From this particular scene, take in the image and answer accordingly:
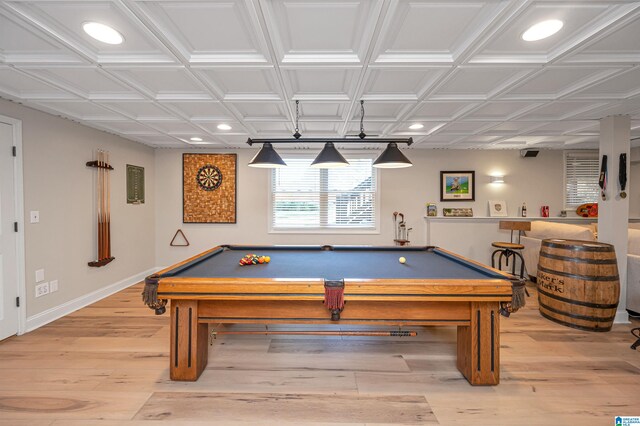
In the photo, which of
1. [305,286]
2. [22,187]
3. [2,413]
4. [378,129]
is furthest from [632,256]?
[22,187]

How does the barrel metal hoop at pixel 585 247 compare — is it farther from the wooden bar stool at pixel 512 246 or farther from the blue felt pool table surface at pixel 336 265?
the wooden bar stool at pixel 512 246

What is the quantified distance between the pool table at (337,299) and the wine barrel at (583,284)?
147 cm

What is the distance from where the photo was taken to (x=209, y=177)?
5.41m

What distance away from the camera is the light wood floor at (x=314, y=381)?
1.88 m

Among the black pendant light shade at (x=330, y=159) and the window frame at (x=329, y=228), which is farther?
the window frame at (x=329, y=228)

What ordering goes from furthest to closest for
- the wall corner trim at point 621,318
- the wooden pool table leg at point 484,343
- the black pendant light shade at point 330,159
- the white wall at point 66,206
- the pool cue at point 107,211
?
the pool cue at point 107,211 → the wall corner trim at point 621,318 → the white wall at point 66,206 → the black pendant light shade at point 330,159 → the wooden pool table leg at point 484,343

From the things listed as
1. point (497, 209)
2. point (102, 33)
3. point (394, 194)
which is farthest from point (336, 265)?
point (497, 209)

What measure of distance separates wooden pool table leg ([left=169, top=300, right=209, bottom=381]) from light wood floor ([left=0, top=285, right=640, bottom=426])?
10 cm

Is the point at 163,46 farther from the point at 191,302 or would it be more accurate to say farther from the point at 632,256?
the point at 632,256

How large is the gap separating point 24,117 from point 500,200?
714 cm

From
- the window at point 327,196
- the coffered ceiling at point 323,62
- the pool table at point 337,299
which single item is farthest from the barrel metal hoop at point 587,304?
the window at point 327,196

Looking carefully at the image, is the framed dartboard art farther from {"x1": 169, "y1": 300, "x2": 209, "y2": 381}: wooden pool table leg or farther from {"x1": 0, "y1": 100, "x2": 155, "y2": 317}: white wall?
{"x1": 169, "y1": 300, "x2": 209, "y2": 381}: wooden pool table leg

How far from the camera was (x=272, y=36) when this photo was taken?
185 centimetres

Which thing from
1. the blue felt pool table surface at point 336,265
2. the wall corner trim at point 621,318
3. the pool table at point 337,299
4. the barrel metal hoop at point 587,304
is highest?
the blue felt pool table surface at point 336,265
